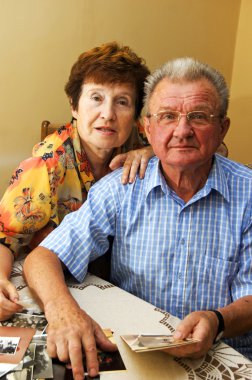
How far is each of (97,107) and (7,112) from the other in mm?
1100

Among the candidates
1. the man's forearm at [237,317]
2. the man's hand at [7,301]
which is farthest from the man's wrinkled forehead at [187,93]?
the man's hand at [7,301]

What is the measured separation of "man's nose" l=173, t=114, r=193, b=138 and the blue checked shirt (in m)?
0.18

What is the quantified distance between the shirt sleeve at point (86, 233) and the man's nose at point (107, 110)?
1.06ft

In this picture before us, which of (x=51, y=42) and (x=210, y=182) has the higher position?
(x=51, y=42)

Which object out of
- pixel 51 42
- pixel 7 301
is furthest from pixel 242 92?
pixel 7 301

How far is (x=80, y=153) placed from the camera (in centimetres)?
171

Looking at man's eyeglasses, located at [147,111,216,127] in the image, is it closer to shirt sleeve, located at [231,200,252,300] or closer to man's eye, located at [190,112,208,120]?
man's eye, located at [190,112,208,120]

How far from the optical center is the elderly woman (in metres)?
1.46

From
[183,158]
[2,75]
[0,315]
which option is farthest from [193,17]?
[0,315]

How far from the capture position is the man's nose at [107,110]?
165 centimetres

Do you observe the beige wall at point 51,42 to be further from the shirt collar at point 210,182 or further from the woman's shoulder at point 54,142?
the shirt collar at point 210,182

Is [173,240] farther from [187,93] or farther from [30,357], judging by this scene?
[30,357]

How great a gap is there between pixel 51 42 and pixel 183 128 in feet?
5.44

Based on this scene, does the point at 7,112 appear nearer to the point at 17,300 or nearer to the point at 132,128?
the point at 132,128
